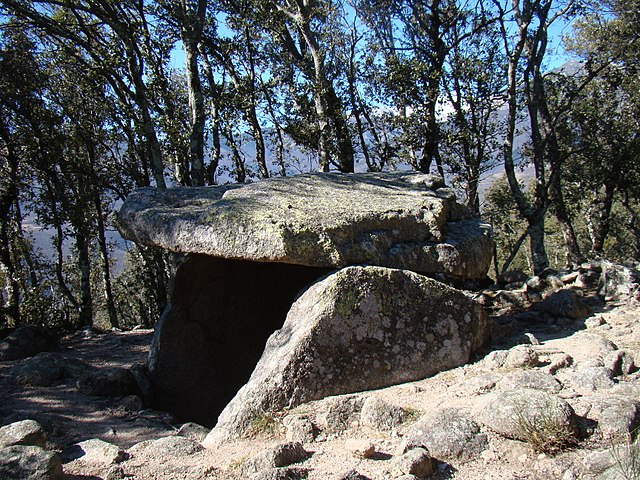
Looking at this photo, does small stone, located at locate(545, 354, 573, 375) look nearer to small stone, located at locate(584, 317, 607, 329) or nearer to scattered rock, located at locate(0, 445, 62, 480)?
small stone, located at locate(584, 317, 607, 329)

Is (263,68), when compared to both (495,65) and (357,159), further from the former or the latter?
(495,65)

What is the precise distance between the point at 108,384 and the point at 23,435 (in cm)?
195

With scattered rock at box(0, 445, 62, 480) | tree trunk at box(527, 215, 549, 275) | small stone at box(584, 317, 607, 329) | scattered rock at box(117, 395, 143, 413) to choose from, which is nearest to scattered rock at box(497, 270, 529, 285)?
tree trunk at box(527, 215, 549, 275)

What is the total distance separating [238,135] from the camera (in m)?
15.5

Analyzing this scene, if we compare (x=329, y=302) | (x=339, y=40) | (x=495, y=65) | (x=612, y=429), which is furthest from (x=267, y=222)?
(x=339, y=40)

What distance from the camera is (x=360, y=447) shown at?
365 cm

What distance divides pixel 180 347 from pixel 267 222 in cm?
258

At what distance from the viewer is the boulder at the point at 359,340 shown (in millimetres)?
4367

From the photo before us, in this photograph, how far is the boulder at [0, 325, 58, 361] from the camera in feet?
24.2

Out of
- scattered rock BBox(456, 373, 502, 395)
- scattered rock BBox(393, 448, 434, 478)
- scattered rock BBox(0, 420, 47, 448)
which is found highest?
scattered rock BBox(0, 420, 47, 448)

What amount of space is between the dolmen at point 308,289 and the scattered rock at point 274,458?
69 cm

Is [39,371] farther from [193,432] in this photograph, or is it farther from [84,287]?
[84,287]

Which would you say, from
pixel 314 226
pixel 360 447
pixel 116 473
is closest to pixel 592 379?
pixel 360 447

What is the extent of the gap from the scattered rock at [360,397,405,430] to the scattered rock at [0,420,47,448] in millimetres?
2333
